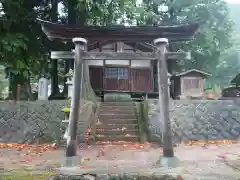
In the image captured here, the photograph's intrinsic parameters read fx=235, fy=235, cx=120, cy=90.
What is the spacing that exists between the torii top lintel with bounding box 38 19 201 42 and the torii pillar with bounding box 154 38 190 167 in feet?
3.15

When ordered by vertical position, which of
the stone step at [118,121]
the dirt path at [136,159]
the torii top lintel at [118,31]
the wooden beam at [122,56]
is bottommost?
the dirt path at [136,159]

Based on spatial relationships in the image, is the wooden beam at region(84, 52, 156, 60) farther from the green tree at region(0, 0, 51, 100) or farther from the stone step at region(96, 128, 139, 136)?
A: the green tree at region(0, 0, 51, 100)

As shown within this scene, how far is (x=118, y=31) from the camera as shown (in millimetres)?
6773

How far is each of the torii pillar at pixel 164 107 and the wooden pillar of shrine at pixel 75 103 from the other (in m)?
2.01

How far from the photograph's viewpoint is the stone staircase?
909 centimetres

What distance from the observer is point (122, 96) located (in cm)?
1452

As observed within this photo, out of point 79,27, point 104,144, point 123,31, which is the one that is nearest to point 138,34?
point 123,31

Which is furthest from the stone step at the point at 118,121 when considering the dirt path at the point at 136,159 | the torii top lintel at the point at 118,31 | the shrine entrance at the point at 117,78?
the shrine entrance at the point at 117,78

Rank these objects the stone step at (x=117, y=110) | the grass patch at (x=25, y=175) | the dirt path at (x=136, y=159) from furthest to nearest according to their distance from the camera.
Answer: the stone step at (x=117, y=110) < the dirt path at (x=136, y=159) < the grass patch at (x=25, y=175)

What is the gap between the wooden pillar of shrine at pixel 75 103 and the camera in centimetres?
558

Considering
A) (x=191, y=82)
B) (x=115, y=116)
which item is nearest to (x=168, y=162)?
(x=115, y=116)

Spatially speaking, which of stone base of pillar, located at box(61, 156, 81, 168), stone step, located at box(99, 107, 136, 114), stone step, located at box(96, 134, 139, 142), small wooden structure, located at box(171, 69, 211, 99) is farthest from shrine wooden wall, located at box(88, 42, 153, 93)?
stone base of pillar, located at box(61, 156, 81, 168)

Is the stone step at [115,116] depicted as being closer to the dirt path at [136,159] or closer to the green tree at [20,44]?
the dirt path at [136,159]

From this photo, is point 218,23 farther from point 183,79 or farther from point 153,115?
point 153,115
